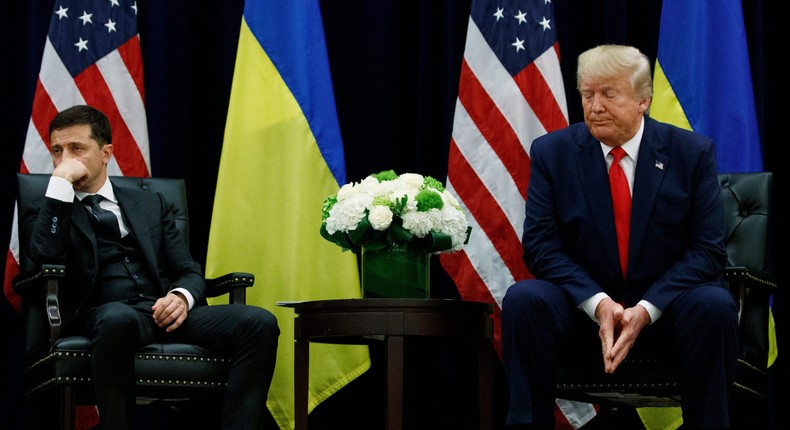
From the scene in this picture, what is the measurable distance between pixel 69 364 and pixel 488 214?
1.80 metres

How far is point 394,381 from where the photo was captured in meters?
3.54

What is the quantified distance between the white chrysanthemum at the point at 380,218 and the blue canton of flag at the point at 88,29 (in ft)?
5.15

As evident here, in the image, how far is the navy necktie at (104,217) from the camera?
399cm

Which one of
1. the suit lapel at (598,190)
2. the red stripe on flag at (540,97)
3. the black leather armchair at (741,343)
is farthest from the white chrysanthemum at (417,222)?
the red stripe on flag at (540,97)

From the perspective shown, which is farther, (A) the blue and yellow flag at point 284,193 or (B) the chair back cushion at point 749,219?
(A) the blue and yellow flag at point 284,193

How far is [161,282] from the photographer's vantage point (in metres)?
4.02

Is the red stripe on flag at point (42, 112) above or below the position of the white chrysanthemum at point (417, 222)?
above

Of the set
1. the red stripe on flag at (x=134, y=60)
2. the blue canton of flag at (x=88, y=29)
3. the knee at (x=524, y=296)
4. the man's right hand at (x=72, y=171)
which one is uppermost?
the blue canton of flag at (x=88, y=29)

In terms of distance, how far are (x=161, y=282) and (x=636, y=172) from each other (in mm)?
1723

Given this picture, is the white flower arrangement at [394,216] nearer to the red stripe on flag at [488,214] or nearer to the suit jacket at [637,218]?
the suit jacket at [637,218]

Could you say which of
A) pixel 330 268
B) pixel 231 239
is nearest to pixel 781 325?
pixel 330 268

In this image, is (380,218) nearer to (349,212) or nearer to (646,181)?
(349,212)

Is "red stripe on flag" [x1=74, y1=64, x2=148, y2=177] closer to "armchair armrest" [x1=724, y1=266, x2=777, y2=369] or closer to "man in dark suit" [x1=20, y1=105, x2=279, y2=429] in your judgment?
"man in dark suit" [x1=20, y1=105, x2=279, y2=429]

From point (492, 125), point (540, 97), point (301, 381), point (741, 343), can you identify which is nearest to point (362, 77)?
point (492, 125)
